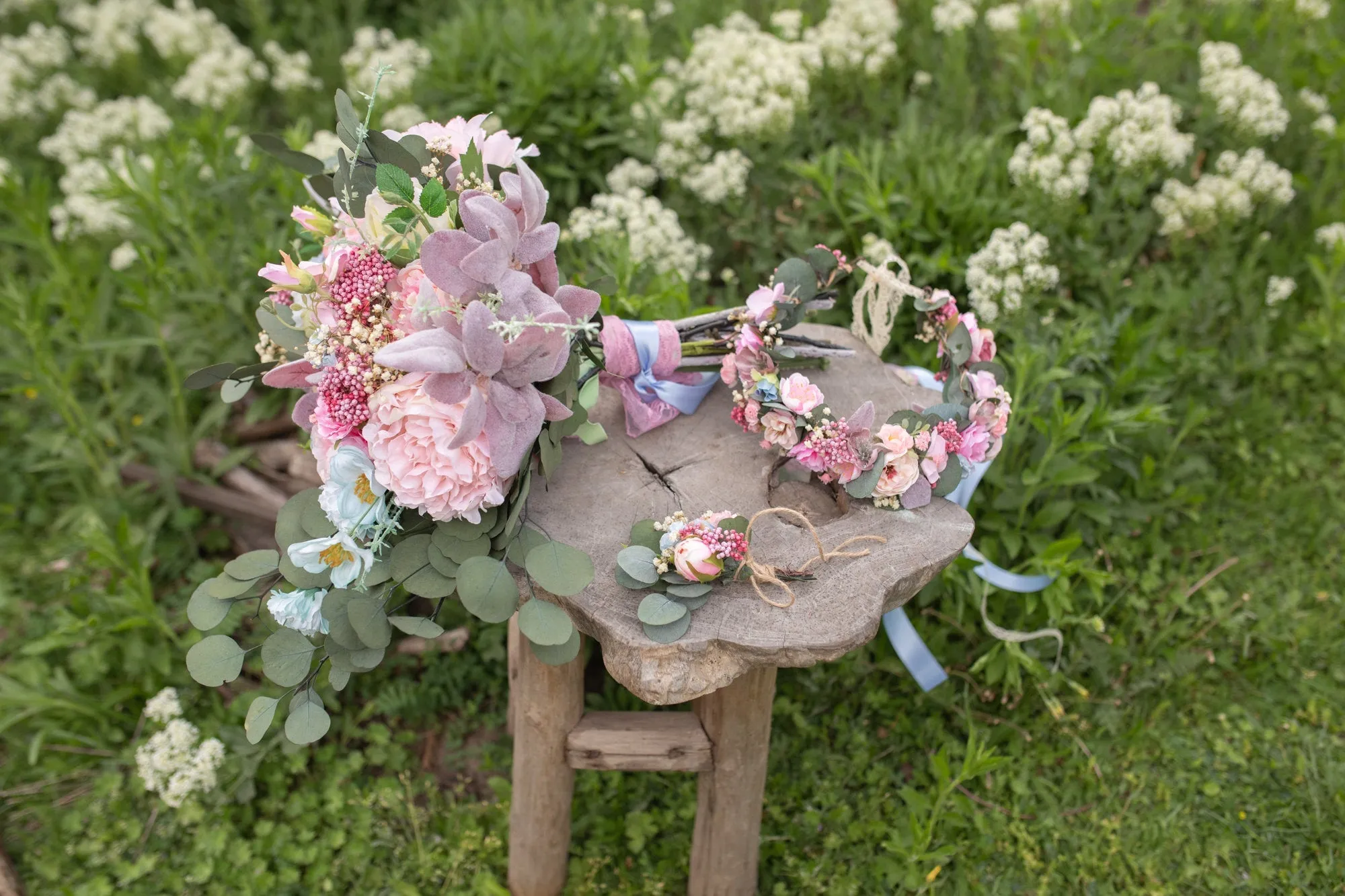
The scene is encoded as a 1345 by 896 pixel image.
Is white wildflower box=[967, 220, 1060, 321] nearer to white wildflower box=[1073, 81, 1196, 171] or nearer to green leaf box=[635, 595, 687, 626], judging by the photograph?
white wildflower box=[1073, 81, 1196, 171]

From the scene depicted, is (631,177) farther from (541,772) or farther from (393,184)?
(541,772)

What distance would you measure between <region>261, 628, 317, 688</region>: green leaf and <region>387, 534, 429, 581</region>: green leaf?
9.1 inches

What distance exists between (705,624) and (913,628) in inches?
36.2

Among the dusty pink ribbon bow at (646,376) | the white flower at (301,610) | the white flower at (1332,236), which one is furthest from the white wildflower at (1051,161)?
the white flower at (301,610)

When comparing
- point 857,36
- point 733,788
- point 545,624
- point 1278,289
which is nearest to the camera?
point 545,624

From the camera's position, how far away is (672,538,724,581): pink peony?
1666 mm

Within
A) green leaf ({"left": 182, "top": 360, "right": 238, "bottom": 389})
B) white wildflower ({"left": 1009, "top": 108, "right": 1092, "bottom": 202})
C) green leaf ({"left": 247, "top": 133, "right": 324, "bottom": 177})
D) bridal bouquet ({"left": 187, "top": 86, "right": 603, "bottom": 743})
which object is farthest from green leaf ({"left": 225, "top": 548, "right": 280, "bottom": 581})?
white wildflower ({"left": 1009, "top": 108, "right": 1092, "bottom": 202})

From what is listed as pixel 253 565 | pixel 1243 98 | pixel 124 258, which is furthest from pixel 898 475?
pixel 124 258

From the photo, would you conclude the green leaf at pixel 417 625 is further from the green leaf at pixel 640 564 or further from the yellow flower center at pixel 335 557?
the green leaf at pixel 640 564

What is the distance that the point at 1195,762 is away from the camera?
2.67 metres

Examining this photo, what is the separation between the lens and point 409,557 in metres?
1.79

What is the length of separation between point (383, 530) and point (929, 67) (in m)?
3.11

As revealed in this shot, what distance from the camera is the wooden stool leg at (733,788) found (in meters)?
2.10

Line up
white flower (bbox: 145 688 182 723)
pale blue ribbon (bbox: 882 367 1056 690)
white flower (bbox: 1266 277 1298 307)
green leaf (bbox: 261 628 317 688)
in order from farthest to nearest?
white flower (bbox: 1266 277 1298 307) → white flower (bbox: 145 688 182 723) → pale blue ribbon (bbox: 882 367 1056 690) → green leaf (bbox: 261 628 317 688)
